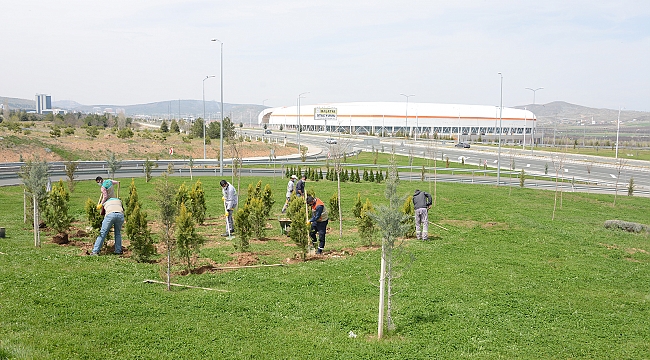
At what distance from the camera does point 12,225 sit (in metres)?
15.9

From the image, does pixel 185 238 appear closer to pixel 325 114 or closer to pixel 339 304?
pixel 339 304

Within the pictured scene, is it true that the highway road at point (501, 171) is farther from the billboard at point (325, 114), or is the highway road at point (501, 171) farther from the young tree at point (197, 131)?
the billboard at point (325, 114)

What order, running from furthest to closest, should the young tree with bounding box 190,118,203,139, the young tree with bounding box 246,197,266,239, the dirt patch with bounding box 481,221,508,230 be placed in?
the young tree with bounding box 190,118,203,139 < the dirt patch with bounding box 481,221,508,230 < the young tree with bounding box 246,197,266,239

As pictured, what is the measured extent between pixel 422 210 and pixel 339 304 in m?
6.06

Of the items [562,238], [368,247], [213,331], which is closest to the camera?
[213,331]

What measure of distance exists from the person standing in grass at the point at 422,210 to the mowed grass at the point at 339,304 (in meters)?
0.54

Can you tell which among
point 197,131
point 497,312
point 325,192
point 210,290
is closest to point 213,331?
point 210,290

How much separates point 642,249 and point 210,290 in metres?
12.4

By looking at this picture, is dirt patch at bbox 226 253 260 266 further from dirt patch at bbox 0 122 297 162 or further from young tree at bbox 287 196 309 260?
dirt patch at bbox 0 122 297 162

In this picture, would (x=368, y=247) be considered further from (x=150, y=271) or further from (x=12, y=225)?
(x=12, y=225)

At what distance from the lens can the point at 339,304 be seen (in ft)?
29.3

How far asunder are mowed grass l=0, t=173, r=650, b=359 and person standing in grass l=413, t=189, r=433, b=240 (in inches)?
21.4

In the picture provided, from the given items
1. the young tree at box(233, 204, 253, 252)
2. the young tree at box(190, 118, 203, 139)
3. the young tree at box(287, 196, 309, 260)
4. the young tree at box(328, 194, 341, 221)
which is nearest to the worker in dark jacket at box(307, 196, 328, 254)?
the young tree at box(287, 196, 309, 260)

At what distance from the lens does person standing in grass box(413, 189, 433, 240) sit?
14.2 m
